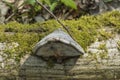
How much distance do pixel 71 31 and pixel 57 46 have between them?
0.46 m

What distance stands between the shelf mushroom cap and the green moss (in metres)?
0.22

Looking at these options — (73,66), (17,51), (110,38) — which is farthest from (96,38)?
(17,51)

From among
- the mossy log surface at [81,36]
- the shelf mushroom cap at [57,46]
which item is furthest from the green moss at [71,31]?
the shelf mushroom cap at [57,46]

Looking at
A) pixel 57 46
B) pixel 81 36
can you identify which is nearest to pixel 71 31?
pixel 81 36

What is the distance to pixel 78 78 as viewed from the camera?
2.16 meters

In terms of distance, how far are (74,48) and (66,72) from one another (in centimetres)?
27

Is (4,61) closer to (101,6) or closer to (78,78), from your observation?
(78,78)

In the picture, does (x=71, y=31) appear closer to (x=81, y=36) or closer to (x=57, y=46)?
(x=81, y=36)

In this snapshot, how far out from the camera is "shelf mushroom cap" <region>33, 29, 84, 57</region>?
1.83 m

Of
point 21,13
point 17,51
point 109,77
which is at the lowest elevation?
point 21,13

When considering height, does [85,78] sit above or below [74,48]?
below

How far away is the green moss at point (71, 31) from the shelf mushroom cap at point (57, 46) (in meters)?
0.22

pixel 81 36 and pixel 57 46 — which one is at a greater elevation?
pixel 57 46

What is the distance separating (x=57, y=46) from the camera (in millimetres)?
1893
